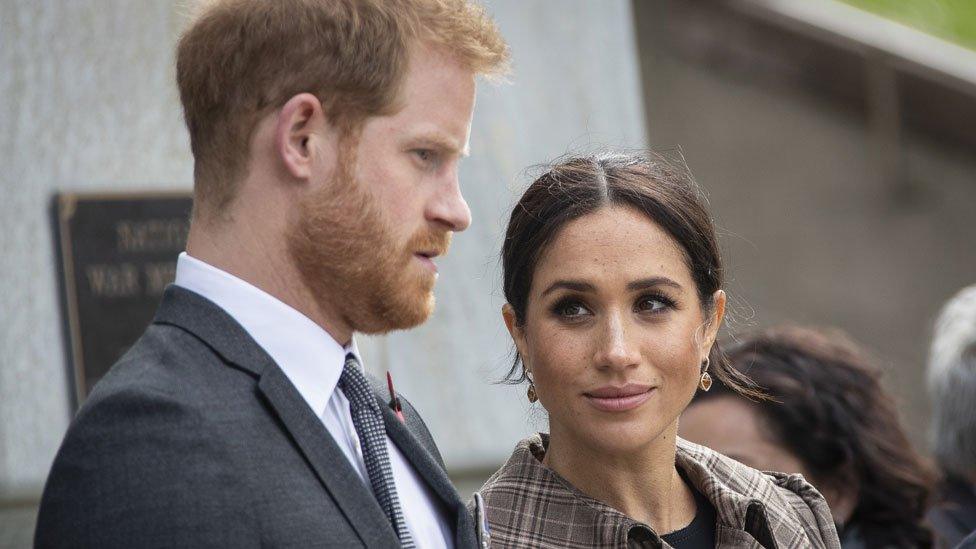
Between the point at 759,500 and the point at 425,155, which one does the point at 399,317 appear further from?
the point at 759,500

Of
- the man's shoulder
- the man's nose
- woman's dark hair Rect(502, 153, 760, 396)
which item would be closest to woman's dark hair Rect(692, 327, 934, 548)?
woman's dark hair Rect(502, 153, 760, 396)

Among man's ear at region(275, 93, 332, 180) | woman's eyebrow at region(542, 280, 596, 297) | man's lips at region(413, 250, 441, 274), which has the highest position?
man's ear at region(275, 93, 332, 180)

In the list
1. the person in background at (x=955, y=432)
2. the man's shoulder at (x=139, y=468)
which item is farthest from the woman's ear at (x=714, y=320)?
the person in background at (x=955, y=432)

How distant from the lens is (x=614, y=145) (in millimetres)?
4648

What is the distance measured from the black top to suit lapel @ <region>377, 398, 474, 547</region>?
560mm

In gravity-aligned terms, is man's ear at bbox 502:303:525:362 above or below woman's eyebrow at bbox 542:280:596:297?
below

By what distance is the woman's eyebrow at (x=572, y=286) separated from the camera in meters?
2.70

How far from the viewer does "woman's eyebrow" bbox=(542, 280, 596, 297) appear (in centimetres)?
270

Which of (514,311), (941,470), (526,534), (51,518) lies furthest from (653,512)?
(941,470)

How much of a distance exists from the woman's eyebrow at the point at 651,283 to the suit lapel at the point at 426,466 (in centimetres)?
55

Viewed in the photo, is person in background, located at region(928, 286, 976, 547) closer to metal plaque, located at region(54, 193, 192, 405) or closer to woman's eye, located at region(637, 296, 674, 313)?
woman's eye, located at region(637, 296, 674, 313)

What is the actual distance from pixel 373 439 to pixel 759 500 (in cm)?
99

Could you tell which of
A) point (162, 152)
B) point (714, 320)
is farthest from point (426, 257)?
point (162, 152)

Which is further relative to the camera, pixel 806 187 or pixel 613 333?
pixel 806 187
